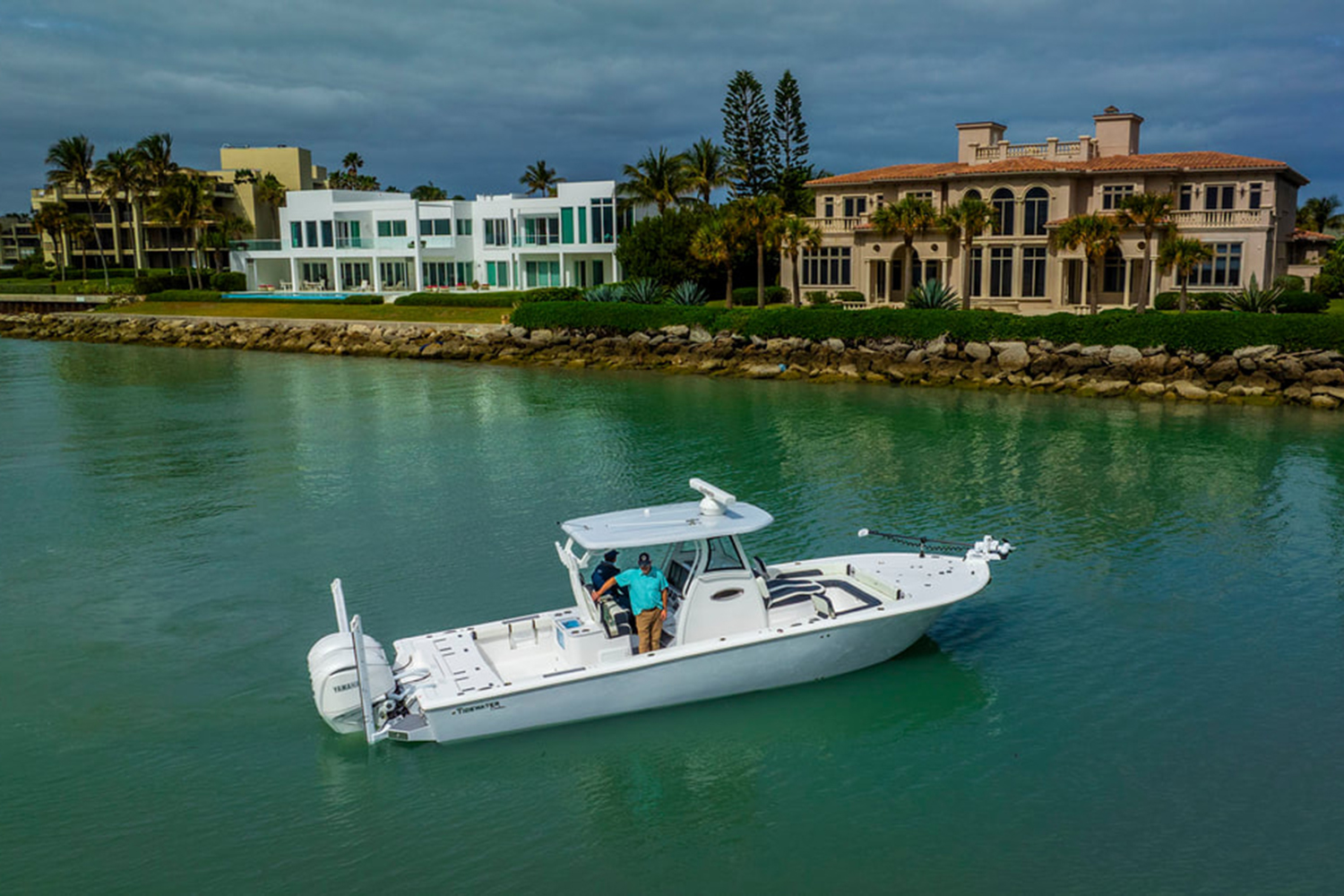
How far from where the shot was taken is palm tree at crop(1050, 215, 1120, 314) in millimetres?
47750

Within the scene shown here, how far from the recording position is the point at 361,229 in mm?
79125

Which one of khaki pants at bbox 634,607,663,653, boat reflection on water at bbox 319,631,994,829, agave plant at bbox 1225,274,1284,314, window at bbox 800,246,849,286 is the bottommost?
boat reflection on water at bbox 319,631,994,829

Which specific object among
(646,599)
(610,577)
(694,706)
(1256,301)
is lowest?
(694,706)

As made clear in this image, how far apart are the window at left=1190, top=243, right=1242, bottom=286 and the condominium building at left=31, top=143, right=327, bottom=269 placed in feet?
260

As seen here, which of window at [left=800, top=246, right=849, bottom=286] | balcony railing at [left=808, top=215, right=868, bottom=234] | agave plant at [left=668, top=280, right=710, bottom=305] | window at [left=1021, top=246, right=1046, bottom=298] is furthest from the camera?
window at [left=800, top=246, right=849, bottom=286]

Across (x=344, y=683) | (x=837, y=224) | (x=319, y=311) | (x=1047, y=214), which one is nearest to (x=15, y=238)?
(x=319, y=311)

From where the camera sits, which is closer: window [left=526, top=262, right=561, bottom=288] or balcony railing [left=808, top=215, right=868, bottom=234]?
balcony railing [left=808, top=215, right=868, bottom=234]

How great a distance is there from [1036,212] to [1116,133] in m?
6.31

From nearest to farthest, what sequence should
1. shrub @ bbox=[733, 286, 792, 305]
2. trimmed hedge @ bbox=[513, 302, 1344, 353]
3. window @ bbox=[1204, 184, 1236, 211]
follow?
1. trimmed hedge @ bbox=[513, 302, 1344, 353]
2. window @ bbox=[1204, 184, 1236, 211]
3. shrub @ bbox=[733, 286, 792, 305]

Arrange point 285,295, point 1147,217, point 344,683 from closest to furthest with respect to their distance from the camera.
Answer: point 344,683 < point 1147,217 < point 285,295

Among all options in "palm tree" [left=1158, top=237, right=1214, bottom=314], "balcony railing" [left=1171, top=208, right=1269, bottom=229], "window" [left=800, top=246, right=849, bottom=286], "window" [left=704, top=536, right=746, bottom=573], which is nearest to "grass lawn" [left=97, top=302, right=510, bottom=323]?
"window" [left=800, top=246, right=849, bottom=286]

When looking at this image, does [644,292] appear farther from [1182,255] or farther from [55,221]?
[55,221]

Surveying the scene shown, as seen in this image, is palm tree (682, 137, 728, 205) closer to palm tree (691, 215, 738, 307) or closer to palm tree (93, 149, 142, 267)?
palm tree (691, 215, 738, 307)

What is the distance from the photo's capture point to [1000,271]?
184 ft
